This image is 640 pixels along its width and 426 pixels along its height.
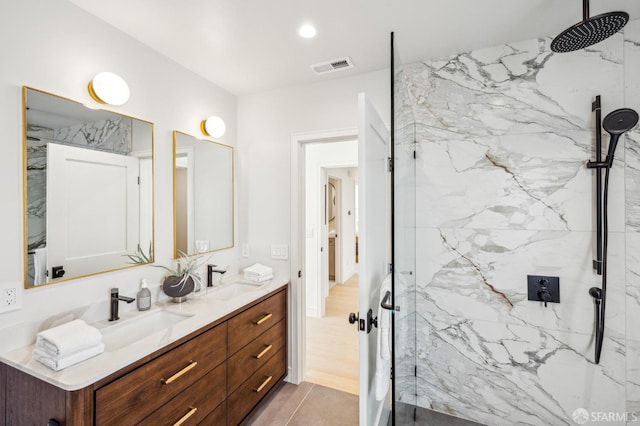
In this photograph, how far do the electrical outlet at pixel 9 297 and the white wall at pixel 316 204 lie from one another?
2796 millimetres

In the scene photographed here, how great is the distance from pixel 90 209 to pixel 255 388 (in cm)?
152

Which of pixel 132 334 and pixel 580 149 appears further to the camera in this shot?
pixel 580 149

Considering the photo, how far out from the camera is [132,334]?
1.57 m

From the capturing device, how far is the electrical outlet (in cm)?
122

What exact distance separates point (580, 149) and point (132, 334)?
9.08 feet

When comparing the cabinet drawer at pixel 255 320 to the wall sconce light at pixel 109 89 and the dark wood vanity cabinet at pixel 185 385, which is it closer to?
the dark wood vanity cabinet at pixel 185 385

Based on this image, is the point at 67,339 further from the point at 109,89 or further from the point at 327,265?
the point at 327,265

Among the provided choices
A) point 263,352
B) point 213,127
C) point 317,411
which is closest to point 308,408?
point 317,411

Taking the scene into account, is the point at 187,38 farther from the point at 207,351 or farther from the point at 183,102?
the point at 207,351

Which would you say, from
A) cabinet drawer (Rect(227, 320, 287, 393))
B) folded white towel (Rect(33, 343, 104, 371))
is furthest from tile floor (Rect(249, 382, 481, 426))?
folded white towel (Rect(33, 343, 104, 371))

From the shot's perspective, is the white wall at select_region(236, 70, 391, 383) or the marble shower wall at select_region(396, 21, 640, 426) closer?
the marble shower wall at select_region(396, 21, 640, 426)

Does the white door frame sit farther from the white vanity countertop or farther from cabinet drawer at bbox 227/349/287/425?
the white vanity countertop

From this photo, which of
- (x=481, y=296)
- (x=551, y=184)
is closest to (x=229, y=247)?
(x=481, y=296)

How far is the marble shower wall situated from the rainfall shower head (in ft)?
1.51
